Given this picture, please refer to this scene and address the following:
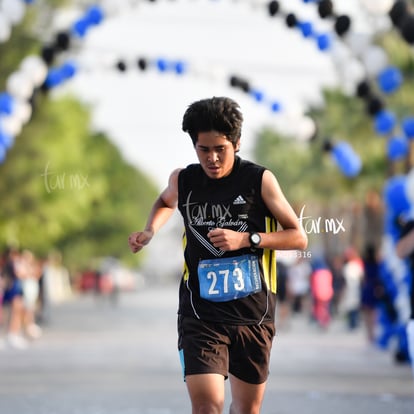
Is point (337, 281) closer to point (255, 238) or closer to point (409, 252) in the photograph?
point (409, 252)

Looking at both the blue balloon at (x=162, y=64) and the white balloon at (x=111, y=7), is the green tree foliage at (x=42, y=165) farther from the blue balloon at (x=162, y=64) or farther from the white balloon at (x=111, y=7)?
the white balloon at (x=111, y=7)

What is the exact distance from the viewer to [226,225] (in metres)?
5.62

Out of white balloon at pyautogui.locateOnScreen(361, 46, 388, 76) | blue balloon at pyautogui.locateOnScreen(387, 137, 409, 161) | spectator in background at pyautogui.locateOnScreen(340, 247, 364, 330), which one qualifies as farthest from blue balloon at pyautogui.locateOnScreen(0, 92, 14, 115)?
white balloon at pyautogui.locateOnScreen(361, 46, 388, 76)

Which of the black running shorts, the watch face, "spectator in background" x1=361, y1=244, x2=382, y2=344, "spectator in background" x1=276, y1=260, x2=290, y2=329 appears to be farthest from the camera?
"spectator in background" x1=276, y1=260, x2=290, y2=329

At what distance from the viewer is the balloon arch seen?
1395 cm

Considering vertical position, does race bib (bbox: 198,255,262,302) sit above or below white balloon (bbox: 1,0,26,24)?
below

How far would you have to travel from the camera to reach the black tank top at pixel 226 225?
18.4 feet

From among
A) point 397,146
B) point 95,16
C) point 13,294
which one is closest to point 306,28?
point 397,146

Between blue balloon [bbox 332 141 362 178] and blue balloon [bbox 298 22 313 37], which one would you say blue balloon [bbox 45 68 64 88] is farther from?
blue balloon [bbox 298 22 313 37]

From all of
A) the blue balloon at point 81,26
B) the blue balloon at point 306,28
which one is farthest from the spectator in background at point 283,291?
the blue balloon at point 306,28

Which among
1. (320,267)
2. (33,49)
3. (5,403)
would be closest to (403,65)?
(320,267)

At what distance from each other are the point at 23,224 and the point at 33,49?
8551 millimetres

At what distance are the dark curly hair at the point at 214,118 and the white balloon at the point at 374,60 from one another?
11.2 m

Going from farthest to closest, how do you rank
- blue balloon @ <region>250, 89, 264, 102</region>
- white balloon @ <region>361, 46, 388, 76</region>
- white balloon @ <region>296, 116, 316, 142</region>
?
blue balloon @ <region>250, 89, 264, 102</region>, white balloon @ <region>296, 116, 316, 142</region>, white balloon @ <region>361, 46, 388, 76</region>
